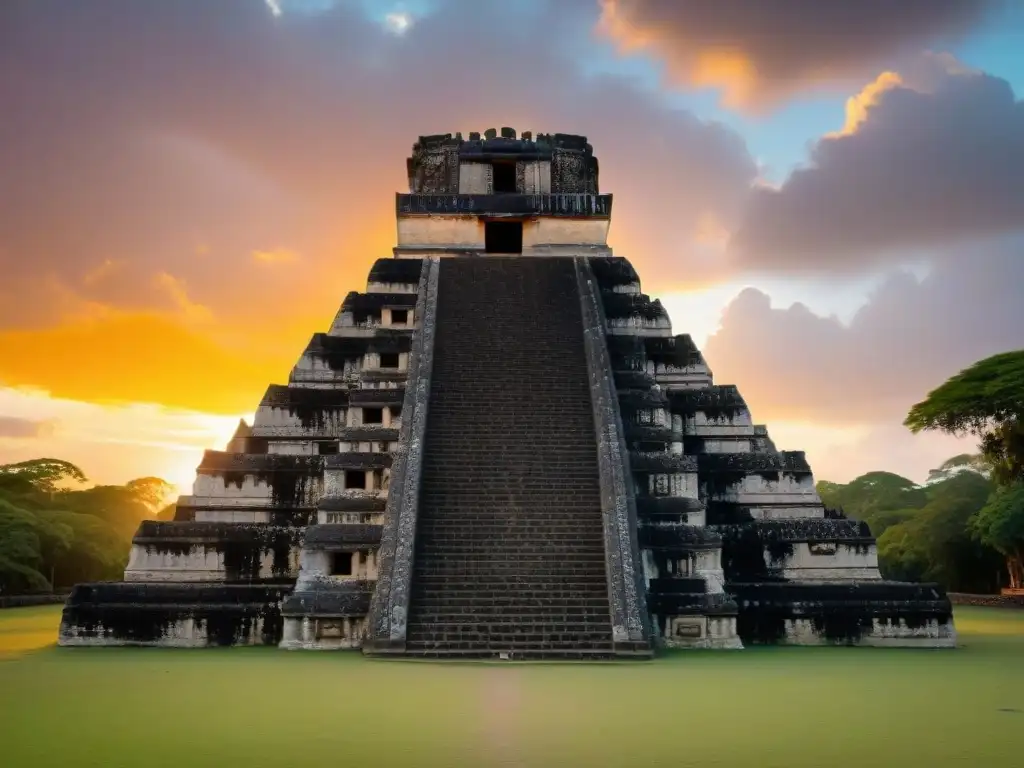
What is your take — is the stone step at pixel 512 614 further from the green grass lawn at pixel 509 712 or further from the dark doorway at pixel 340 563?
the dark doorway at pixel 340 563

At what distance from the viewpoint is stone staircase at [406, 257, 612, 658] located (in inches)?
376

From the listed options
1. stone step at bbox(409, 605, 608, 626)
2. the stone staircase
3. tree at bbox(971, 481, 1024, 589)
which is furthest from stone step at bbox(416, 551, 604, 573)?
tree at bbox(971, 481, 1024, 589)

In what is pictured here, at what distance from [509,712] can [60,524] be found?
82.4 feet

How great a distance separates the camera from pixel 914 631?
36.3 feet

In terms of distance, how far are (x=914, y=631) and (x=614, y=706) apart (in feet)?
19.7

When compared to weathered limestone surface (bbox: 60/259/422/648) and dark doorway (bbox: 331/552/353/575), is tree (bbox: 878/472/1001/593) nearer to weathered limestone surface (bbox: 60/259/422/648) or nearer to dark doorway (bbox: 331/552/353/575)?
weathered limestone surface (bbox: 60/259/422/648)

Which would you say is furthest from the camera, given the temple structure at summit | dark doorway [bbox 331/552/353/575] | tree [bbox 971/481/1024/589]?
tree [bbox 971/481/1024/589]

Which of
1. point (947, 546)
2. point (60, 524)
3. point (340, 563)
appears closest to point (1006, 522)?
point (947, 546)

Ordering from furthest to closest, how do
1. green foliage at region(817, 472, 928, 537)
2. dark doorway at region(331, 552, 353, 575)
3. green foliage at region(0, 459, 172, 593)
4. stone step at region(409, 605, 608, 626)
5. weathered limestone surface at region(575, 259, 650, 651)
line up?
1. green foliage at region(817, 472, 928, 537)
2. green foliage at region(0, 459, 172, 593)
3. dark doorway at region(331, 552, 353, 575)
4. stone step at region(409, 605, 608, 626)
5. weathered limestone surface at region(575, 259, 650, 651)

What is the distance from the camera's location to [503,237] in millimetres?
19219

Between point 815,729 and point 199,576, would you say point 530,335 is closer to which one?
point 199,576

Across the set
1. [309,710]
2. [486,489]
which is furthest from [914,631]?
[309,710]

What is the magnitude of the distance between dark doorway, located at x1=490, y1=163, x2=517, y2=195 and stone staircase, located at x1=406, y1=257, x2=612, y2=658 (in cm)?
431

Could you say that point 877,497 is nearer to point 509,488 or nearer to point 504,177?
point 504,177
